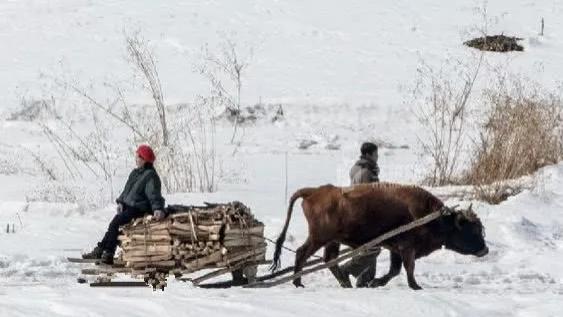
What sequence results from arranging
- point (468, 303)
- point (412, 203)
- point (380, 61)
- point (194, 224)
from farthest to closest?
point (380, 61)
point (412, 203)
point (194, 224)
point (468, 303)

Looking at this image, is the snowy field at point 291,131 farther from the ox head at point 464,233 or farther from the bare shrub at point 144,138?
the bare shrub at point 144,138

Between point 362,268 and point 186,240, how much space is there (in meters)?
2.26

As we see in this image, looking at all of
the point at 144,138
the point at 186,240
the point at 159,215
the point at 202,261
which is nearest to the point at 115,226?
the point at 159,215

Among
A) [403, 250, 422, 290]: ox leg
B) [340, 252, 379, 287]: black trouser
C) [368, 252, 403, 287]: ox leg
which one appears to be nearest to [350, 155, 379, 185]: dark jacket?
[340, 252, 379, 287]: black trouser

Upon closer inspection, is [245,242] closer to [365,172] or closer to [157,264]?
[157,264]

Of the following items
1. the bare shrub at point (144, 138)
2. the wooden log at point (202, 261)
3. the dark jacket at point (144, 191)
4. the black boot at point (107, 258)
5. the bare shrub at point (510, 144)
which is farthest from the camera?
the bare shrub at point (144, 138)

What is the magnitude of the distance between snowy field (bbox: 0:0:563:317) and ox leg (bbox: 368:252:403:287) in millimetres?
450

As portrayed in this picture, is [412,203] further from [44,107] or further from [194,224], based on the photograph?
[44,107]

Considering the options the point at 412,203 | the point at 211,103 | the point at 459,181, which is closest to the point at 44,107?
the point at 211,103

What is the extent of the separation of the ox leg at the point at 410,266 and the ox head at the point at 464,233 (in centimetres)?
48

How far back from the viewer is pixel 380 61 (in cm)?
3259

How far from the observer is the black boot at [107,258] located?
965 cm

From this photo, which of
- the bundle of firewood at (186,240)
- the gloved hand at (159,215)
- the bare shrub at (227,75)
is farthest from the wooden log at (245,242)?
the bare shrub at (227,75)

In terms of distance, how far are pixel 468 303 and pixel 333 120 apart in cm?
1868
